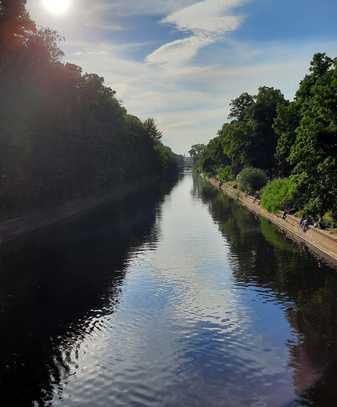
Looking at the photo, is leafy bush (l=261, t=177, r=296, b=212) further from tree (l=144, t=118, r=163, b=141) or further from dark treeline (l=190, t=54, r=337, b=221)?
tree (l=144, t=118, r=163, b=141)

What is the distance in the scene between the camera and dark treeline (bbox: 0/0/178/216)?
4797 centimetres

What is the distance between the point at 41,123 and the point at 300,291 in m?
37.0

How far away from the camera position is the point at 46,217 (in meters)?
60.1

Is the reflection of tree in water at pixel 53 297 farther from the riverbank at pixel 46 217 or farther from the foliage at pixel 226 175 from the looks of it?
the foliage at pixel 226 175

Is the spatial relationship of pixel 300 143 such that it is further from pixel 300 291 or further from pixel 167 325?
pixel 167 325

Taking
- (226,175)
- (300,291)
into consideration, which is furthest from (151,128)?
(300,291)

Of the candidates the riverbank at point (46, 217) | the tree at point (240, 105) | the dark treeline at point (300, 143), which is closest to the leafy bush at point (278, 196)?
the dark treeline at point (300, 143)

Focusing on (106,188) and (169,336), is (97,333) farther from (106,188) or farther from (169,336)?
(106,188)

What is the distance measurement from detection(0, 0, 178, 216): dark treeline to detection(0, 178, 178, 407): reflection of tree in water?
21.2ft

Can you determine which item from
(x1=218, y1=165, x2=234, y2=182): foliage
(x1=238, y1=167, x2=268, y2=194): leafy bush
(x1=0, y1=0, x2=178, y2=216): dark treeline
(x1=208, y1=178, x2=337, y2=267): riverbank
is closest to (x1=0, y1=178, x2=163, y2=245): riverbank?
(x1=0, y1=0, x2=178, y2=216): dark treeline

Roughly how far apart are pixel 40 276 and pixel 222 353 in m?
17.0

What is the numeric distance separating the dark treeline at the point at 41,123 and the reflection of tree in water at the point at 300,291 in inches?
811

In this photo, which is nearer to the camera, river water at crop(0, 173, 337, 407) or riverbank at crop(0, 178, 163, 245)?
river water at crop(0, 173, 337, 407)

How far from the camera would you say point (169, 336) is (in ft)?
71.9
